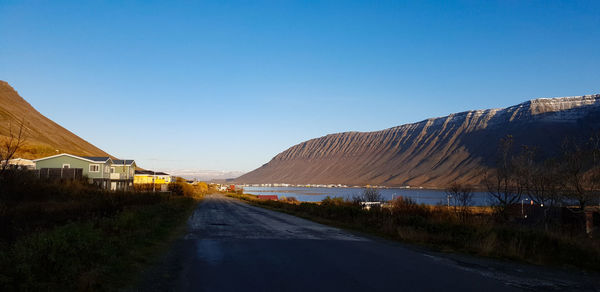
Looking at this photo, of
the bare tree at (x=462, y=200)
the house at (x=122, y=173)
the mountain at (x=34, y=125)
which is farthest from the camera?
the mountain at (x=34, y=125)

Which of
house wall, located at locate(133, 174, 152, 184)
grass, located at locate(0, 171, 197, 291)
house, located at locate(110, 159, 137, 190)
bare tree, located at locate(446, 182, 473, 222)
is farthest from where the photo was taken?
house wall, located at locate(133, 174, 152, 184)

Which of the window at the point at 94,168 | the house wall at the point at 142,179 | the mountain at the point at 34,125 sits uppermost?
the mountain at the point at 34,125

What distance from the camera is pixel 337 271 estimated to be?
918cm

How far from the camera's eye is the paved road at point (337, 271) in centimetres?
781

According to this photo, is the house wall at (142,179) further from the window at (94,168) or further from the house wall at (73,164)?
the window at (94,168)

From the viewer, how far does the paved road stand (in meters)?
7.81

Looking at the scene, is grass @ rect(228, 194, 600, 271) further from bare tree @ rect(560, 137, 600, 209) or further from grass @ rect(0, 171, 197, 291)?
grass @ rect(0, 171, 197, 291)

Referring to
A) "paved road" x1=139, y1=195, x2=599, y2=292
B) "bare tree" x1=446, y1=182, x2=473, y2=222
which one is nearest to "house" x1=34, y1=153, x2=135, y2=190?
"bare tree" x1=446, y1=182, x2=473, y2=222

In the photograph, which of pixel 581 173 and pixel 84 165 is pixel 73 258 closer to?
pixel 581 173

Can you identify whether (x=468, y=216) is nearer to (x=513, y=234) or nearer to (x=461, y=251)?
(x=513, y=234)

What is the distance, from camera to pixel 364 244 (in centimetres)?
1430

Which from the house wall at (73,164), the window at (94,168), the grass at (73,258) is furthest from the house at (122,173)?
the grass at (73,258)

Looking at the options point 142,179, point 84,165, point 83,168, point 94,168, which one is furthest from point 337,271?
point 142,179

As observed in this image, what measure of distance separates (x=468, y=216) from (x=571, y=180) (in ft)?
19.8
